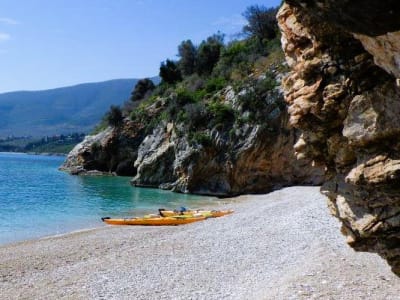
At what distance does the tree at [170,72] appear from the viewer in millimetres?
73250

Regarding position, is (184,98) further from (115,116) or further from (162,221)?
(162,221)

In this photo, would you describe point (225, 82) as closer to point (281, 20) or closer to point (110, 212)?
A: point (110, 212)

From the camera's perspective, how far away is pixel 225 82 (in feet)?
177

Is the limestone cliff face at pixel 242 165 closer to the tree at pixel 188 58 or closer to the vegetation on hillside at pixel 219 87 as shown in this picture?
the vegetation on hillside at pixel 219 87

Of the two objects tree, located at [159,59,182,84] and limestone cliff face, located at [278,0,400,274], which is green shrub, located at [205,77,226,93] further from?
limestone cliff face, located at [278,0,400,274]

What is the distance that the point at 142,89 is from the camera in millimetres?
83250

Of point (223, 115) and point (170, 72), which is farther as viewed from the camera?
point (170, 72)

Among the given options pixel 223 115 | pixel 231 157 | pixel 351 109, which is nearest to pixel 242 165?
pixel 231 157

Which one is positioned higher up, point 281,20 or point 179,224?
point 281,20

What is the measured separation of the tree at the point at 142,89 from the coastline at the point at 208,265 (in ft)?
197

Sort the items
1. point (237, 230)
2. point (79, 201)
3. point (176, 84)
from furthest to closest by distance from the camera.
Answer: point (176, 84), point (79, 201), point (237, 230)

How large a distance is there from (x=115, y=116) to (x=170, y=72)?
36.6 feet

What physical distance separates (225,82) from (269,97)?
10.9m

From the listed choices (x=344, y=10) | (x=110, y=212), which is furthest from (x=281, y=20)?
(x=110, y=212)
